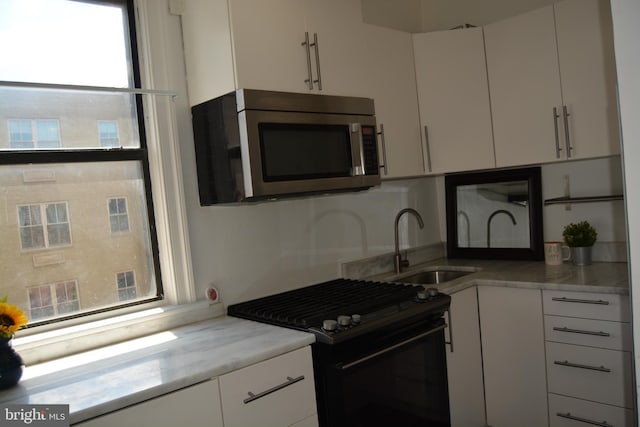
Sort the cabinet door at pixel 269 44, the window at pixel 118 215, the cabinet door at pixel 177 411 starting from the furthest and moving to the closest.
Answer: the window at pixel 118 215 < the cabinet door at pixel 269 44 < the cabinet door at pixel 177 411

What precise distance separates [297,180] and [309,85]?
17.8 inches

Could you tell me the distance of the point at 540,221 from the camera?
2943 mm

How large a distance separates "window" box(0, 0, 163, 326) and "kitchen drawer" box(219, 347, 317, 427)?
2.40 ft

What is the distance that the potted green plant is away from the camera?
2654mm

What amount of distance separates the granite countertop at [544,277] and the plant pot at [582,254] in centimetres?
3

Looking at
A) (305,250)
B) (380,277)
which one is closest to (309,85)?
(305,250)

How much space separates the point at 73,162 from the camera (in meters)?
1.94

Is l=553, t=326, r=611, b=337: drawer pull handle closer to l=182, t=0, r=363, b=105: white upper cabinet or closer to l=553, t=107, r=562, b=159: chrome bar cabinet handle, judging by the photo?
l=553, t=107, r=562, b=159: chrome bar cabinet handle

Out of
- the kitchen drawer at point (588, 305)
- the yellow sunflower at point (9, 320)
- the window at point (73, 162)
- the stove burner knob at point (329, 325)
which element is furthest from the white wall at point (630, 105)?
the yellow sunflower at point (9, 320)

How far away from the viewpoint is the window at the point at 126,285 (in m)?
2.05

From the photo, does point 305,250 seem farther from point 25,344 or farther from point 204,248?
point 25,344

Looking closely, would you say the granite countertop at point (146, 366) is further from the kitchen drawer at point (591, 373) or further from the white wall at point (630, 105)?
the kitchen drawer at point (591, 373)

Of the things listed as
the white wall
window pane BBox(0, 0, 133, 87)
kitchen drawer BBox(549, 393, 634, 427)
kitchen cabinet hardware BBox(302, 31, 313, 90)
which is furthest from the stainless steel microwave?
kitchen drawer BBox(549, 393, 634, 427)

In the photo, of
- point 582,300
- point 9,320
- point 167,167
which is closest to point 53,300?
point 9,320
